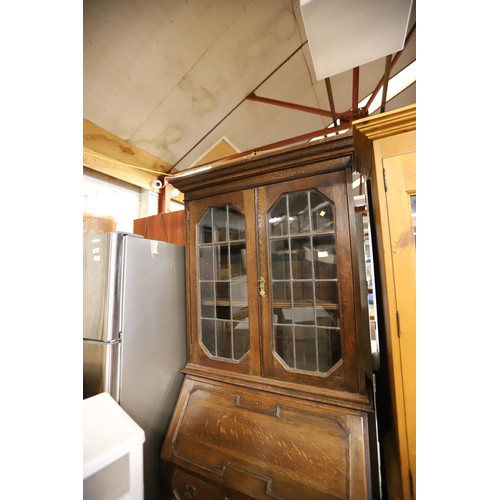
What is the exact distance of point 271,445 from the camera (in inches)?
42.6

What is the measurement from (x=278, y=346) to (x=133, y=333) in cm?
75

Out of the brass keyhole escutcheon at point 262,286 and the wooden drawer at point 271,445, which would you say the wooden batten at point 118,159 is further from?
the wooden drawer at point 271,445

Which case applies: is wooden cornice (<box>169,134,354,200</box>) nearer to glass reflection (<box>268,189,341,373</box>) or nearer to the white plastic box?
glass reflection (<box>268,189,341,373</box>)

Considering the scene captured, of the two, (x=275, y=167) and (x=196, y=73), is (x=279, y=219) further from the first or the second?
(x=196, y=73)

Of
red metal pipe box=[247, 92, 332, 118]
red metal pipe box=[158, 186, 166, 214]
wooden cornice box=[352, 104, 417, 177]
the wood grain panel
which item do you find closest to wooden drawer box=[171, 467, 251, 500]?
the wood grain panel

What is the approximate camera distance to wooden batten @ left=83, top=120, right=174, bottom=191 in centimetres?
177

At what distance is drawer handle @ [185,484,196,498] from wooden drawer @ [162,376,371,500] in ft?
0.11

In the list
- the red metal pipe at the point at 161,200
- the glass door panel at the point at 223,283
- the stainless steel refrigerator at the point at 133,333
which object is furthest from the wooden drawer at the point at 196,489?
the red metal pipe at the point at 161,200

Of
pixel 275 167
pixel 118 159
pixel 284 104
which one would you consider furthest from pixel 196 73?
pixel 275 167
